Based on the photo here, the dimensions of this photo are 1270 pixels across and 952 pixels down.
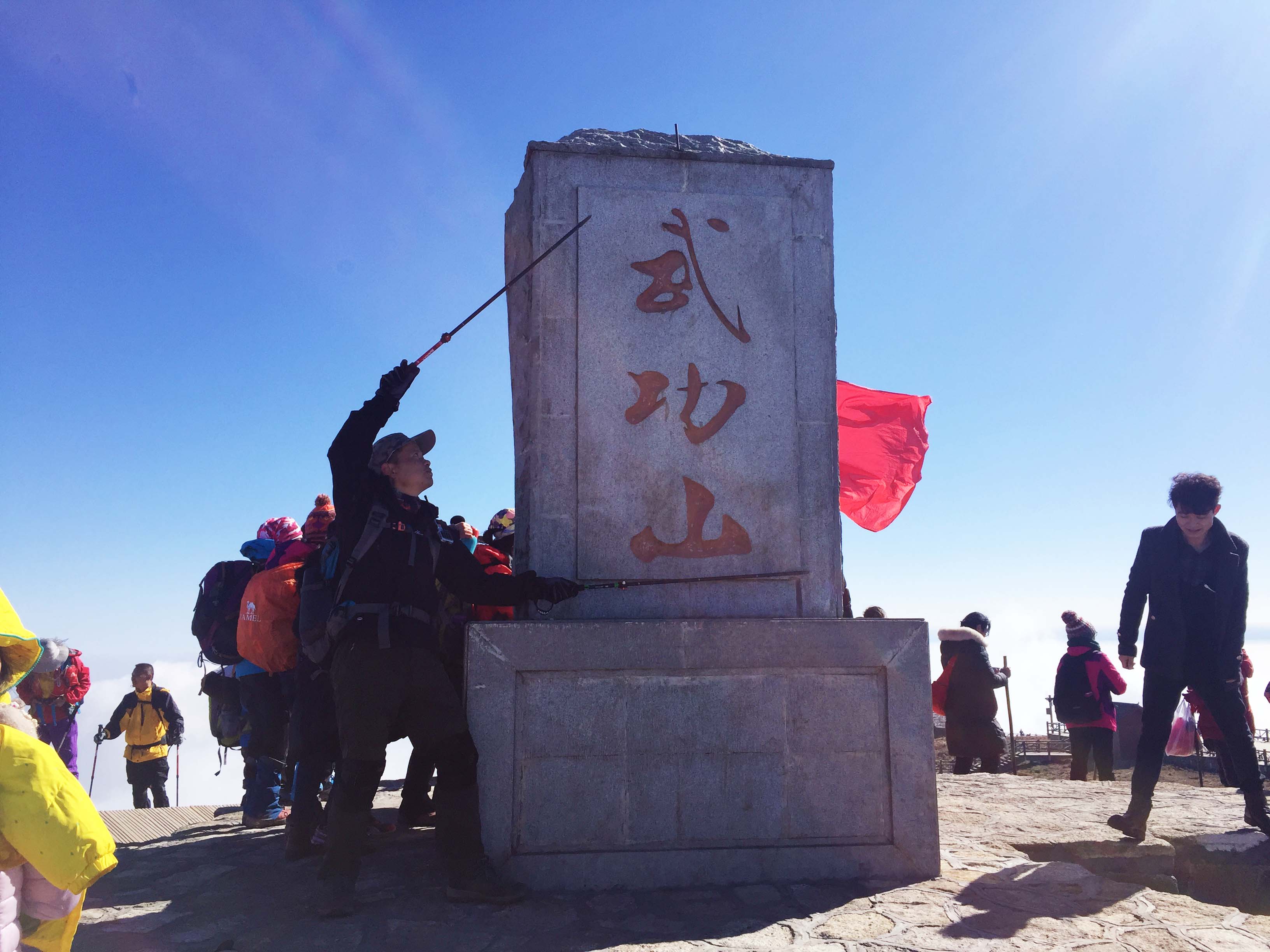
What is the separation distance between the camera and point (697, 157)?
4.38 meters

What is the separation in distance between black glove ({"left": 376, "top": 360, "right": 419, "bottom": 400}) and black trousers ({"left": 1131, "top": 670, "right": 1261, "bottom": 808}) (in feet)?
12.9

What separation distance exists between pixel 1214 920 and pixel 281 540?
15.4 ft

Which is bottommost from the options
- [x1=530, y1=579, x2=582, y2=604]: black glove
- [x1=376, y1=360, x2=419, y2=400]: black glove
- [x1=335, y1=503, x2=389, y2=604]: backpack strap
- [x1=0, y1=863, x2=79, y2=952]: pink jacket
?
[x1=0, y1=863, x2=79, y2=952]: pink jacket

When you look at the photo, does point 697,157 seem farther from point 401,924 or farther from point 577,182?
point 401,924

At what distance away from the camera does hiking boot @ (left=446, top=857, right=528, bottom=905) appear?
3262 millimetres

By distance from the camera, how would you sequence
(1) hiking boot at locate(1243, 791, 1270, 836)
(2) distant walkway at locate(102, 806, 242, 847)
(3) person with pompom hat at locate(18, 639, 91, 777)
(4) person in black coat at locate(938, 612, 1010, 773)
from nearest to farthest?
(1) hiking boot at locate(1243, 791, 1270, 836), (2) distant walkway at locate(102, 806, 242, 847), (4) person in black coat at locate(938, 612, 1010, 773), (3) person with pompom hat at locate(18, 639, 91, 777)

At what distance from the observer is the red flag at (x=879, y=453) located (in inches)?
250

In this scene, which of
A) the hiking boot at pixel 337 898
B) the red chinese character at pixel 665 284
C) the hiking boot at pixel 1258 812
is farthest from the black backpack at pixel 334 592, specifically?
the hiking boot at pixel 1258 812

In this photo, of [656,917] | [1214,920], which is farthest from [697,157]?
[1214,920]

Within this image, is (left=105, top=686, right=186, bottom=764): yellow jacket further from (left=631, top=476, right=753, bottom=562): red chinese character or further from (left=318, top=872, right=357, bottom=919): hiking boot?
(left=631, top=476, right=753, bottom=562): red chinese character

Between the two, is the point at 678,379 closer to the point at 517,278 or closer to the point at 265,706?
the point at 517,278

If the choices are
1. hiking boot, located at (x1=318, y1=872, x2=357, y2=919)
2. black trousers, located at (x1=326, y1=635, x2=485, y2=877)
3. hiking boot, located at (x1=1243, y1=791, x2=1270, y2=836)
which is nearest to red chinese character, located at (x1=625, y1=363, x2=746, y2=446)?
black trousers, located at (x1=326, y1=635, x2=485, y2=877)

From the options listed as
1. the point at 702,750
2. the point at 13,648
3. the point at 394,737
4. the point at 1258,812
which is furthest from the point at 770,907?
the point at 1258,812

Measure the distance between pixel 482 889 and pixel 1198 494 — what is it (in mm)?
3850
